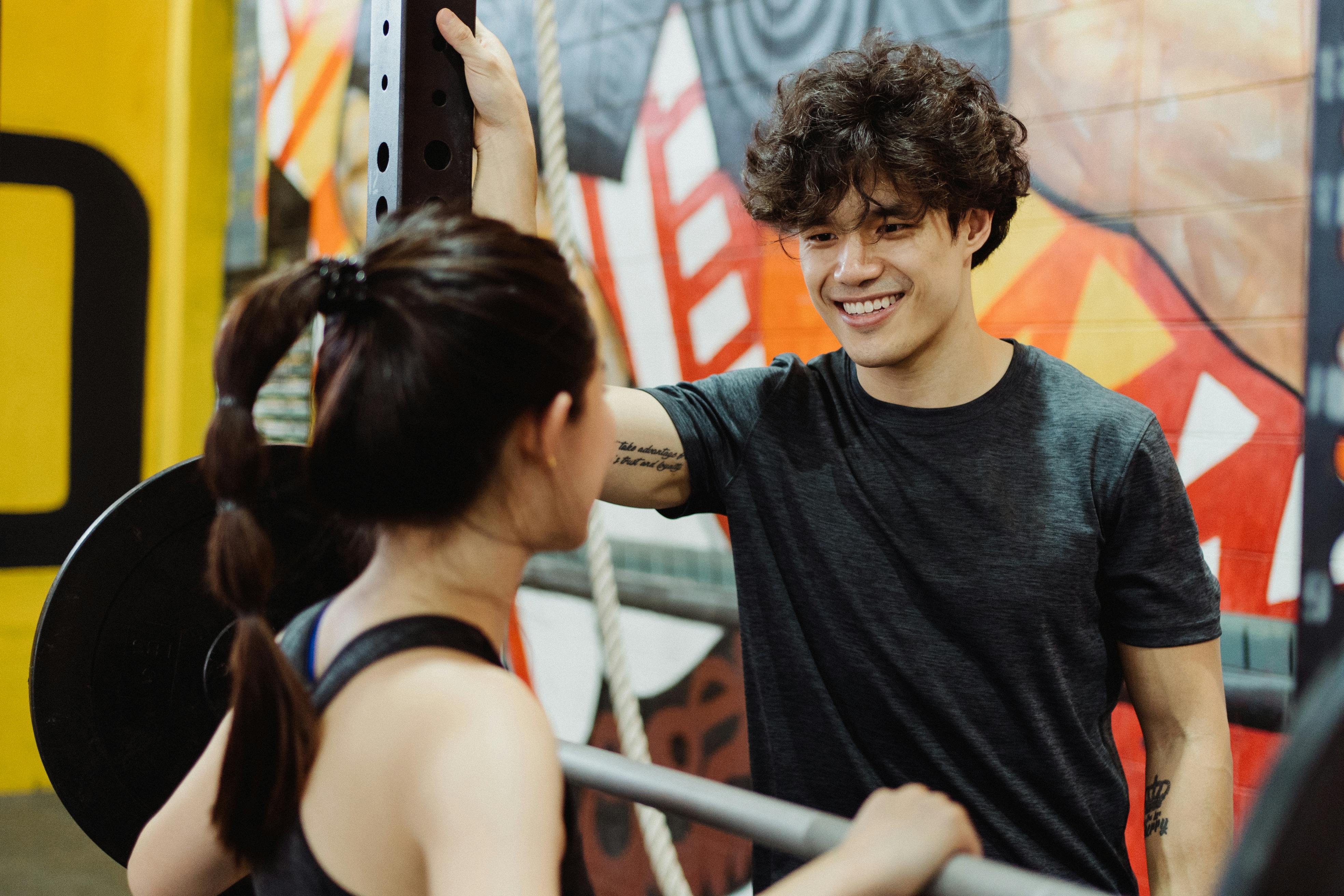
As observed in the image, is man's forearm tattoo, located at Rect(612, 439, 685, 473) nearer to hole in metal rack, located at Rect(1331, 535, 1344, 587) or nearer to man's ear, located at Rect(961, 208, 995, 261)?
man's ear, located at Rect(961, 208, 995, 261)

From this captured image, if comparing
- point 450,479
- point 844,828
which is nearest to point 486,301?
point 450,479

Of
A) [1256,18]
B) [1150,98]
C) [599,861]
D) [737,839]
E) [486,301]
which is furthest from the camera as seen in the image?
[599,861]

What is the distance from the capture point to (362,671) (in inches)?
26.8

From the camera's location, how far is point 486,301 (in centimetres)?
68

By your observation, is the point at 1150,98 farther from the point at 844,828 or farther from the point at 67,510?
the point at 67,510

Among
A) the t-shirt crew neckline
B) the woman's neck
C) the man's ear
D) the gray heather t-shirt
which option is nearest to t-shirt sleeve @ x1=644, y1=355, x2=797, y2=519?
the gray heather t-shirt

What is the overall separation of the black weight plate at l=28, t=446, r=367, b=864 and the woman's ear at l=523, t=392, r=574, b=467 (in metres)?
0.36

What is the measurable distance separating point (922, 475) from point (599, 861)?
194 centimetres

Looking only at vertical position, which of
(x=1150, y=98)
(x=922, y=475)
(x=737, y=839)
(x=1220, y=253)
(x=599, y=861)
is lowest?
(x=599, y=861)

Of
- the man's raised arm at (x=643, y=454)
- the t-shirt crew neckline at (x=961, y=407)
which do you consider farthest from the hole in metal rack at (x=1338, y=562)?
the man's raised arm at (x=643, y=454)

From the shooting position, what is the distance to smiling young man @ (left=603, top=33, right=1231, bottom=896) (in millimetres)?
1059

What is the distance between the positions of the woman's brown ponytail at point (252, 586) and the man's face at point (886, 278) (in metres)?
0.61

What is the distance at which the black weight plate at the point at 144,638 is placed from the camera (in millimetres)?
1015

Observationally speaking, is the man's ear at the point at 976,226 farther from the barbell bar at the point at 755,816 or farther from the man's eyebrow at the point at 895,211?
the barbell bar at the point at 755,816
